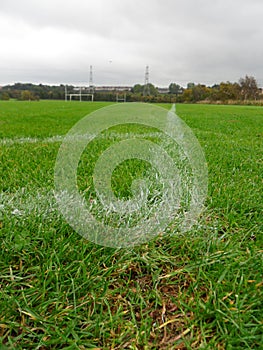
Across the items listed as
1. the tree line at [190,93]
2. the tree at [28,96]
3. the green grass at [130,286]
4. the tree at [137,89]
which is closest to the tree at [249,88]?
the tree line at [190,93]

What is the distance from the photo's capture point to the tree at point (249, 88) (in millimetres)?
45531

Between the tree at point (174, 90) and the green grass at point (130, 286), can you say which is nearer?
the green grass at point (130, 286)

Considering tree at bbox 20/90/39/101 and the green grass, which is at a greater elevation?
tree at bbox 20/90/39/101

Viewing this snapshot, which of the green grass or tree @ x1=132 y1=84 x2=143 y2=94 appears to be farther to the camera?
tree @ x1=132 y1=84 x2=143 y2=94

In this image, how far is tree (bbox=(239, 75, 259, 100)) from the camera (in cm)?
4553

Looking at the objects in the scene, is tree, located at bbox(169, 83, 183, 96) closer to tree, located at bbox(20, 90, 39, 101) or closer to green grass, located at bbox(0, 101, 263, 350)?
tree, located at bbox(20, 90, 39, 101)

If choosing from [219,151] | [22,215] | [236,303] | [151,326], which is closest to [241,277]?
[236,303]

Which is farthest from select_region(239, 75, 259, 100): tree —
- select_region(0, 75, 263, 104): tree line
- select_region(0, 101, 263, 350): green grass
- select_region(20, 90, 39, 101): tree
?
select_region(0, 101, 263, 350): green grass

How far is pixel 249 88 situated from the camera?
1821 inches

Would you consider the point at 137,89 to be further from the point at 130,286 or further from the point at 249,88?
the point at 130,286

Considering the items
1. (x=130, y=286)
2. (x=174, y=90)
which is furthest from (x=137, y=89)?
(x=130, y=286)

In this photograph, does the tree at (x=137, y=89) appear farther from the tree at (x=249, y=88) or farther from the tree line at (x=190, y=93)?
the tree at (x=249, y=88)

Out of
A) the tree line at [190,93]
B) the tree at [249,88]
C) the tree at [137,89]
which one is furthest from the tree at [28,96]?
the tree at [249,88]

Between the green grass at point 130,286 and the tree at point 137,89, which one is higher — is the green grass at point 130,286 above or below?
below
